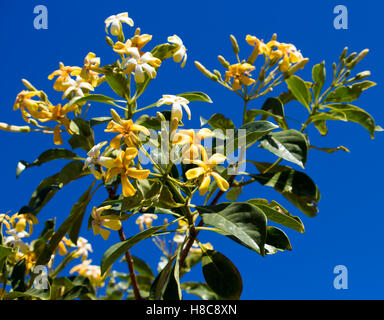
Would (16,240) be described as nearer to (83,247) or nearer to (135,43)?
(83,247)

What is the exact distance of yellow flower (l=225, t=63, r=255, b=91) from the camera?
2.17 meters

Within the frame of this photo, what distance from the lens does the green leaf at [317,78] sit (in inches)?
91.0

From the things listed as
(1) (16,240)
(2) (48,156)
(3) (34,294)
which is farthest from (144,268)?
(2) (48,156)

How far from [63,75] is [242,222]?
1.17 m

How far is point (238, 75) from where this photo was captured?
2180mm

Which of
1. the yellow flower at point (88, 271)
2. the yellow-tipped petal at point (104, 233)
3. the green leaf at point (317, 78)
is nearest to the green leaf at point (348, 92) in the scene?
the green leaf at point (317, 78)

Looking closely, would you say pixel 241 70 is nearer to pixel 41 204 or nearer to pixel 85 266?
pixel 41 204

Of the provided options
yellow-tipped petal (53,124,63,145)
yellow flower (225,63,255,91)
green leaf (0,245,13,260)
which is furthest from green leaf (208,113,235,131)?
green leaf (0,245,13,260)

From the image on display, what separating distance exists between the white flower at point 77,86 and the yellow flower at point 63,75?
22mm

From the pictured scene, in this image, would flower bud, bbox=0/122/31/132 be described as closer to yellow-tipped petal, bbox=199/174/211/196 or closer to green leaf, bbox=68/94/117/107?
green leaf, bbox=68/94/117/107

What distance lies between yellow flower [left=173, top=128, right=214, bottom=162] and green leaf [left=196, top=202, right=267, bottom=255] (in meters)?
0.22

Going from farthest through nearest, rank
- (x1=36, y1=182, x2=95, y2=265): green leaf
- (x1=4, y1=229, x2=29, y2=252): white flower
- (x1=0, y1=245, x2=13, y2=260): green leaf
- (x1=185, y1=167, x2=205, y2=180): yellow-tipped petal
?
(x1=4, y1=229, x2=29, y2=252): white flower
(x1=36, y1=182, x2=95, y2=265): green leaf
(x1=0, y1=245, x2=13, y2=260): green leaf
(x1=185, y1=167, x2=205, y2=180): yellow-tipped petal
